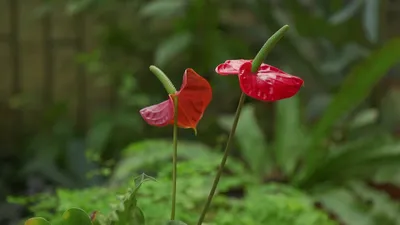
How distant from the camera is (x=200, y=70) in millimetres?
1920

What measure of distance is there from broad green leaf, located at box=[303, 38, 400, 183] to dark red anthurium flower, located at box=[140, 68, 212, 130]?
3.31ft

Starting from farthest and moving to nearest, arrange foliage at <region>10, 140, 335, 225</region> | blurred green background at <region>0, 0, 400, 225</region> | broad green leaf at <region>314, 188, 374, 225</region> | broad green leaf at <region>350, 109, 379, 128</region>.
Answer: broad green leaf at <region>350, 109, 379, 128</region>
blurred green background at <region>0, 0, 400, 225</region>
broad green leaf at <region>314, 188, 374, 225</region>
foliage at <region>10, 140, 335, 225</region>

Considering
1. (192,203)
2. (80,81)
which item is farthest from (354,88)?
(80,81)

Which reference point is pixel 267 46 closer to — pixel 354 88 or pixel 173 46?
pixel 354 88

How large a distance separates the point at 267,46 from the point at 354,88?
107cm

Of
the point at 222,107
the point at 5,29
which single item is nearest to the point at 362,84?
the point at 222,107

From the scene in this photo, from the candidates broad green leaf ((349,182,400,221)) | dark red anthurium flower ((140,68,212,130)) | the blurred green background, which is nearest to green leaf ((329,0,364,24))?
the blurred green background

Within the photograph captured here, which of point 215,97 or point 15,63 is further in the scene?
point 215,97

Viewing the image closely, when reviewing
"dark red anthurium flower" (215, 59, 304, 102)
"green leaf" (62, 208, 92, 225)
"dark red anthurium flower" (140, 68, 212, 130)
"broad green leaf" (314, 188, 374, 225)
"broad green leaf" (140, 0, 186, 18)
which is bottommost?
"broad green leaf" (314, 188, 374, 225)

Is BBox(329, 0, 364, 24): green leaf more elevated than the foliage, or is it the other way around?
BBox(329, 0, 364, 24): green leaf

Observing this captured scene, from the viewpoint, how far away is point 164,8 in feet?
5.86

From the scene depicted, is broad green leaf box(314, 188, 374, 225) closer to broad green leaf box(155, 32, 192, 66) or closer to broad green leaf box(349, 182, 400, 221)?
broad green leaf box(349, 182, 400, 221)

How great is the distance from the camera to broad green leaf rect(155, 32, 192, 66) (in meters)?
1.76

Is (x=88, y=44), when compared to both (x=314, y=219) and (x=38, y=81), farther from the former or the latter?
(x=314, y=219)
